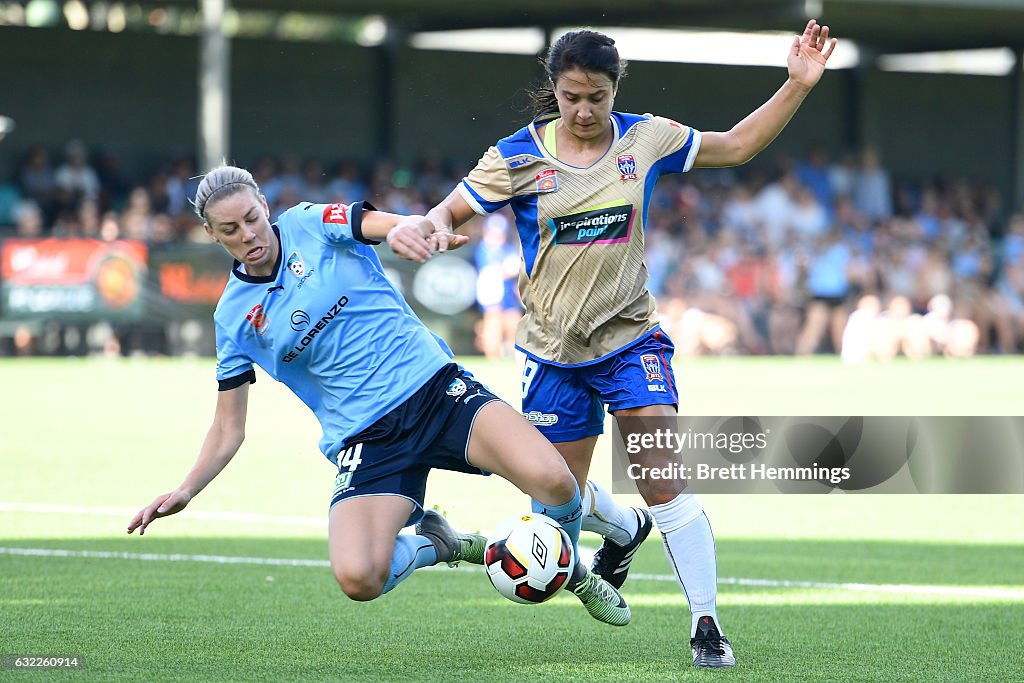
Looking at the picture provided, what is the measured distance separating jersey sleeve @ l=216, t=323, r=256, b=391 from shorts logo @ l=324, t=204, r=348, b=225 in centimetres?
56

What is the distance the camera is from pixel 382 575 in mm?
5523

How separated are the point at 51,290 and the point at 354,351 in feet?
49.5

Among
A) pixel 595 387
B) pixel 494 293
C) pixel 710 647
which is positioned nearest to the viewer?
pixel 710 647

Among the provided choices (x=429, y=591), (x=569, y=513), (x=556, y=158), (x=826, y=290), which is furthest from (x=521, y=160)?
(x=826, y=290)

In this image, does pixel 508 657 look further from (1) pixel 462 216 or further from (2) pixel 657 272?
(2) pixel 657 272

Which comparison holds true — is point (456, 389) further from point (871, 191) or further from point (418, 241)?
point (871, 191)

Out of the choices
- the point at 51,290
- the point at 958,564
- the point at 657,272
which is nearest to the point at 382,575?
the point at 958,564

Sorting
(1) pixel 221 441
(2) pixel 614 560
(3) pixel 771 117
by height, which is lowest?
(2) pixel 614 560

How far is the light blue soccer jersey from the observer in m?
5.80

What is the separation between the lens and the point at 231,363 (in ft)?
19.5

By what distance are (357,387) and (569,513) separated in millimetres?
890

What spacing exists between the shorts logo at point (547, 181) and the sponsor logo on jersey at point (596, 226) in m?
0.11

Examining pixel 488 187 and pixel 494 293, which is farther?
pixel 494 293

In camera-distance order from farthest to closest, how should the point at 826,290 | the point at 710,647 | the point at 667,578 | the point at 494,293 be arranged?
the point at 826,290
the point at 494,293
the point at 667,578
the point at 710,647
